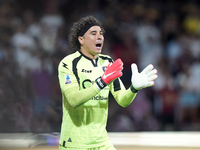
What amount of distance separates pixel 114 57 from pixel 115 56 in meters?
0.03

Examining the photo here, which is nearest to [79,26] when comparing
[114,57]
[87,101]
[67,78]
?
[67,78]

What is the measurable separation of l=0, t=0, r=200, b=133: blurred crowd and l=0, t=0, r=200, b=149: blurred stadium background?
0.05 ft

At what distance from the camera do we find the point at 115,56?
16.5ft

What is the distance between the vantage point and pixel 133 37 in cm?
515

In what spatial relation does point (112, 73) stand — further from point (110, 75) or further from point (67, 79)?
point (67, 79)

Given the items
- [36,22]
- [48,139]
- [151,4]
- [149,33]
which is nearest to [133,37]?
[149,33]

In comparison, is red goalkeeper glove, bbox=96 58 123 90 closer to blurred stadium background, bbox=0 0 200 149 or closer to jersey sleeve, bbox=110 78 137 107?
jersey sleeve, bbox=110 78 137 107

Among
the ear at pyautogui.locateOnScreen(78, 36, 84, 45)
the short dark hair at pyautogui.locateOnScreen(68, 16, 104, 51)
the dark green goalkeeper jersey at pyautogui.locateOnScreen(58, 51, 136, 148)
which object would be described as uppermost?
the short dark hair at pyautogui.locateOnScreen(68, 16, 104, 51)

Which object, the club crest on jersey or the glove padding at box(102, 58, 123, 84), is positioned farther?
the club crest on jersey

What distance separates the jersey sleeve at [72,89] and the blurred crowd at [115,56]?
2.47m

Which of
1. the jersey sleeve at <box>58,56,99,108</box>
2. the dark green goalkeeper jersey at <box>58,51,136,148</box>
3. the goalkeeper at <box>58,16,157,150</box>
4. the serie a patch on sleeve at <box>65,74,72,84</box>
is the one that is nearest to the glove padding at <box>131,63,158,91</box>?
the goalkeeper at <box>58,16,157,150</box>

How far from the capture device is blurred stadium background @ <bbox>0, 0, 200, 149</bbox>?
187 inches

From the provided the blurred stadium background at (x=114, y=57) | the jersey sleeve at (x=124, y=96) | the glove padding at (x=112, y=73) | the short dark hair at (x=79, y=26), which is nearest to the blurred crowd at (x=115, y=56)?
the blurred stadium background at (x=114, y=57)

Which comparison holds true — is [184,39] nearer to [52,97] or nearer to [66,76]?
[52,97]
